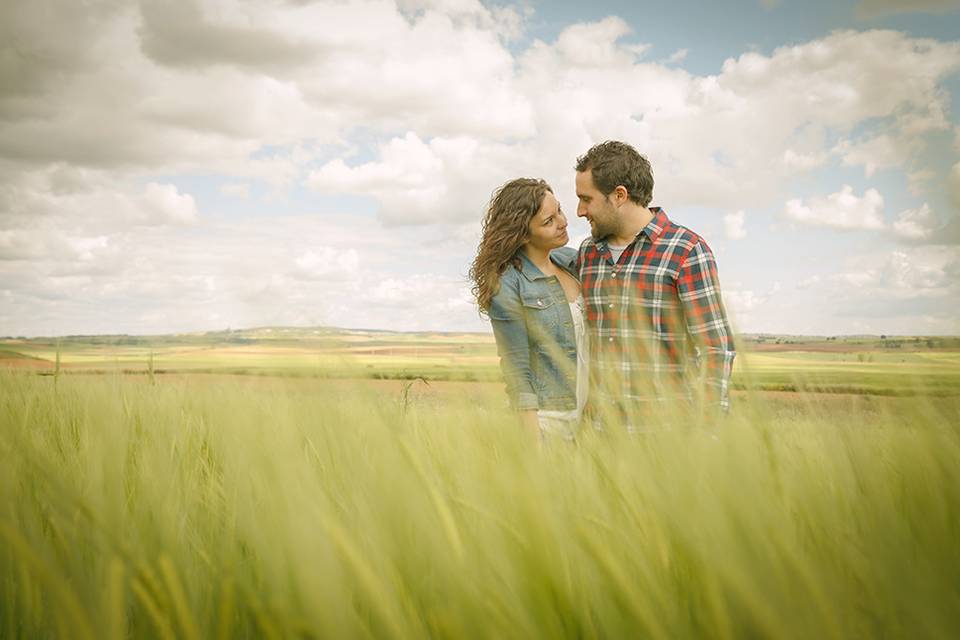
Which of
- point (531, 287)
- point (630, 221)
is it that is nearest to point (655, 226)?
point (630, 221)

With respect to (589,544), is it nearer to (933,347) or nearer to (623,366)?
(933,347)

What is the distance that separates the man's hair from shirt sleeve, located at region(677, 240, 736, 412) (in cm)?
41

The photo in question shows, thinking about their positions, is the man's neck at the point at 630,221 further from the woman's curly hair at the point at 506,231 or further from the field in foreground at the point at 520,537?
the field in foreground at the point at 520,537

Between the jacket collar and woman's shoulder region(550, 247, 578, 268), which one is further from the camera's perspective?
woman's shoulder region(550, 247, 578, 268)

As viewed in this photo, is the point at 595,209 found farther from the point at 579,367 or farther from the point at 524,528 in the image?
the point at 524,528

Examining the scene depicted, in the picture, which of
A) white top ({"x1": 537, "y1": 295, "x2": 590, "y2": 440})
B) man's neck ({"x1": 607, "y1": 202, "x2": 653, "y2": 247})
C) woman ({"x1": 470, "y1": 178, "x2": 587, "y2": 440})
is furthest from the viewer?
man's neck ({"x1": 607, "y1": 202, "x2": 653, "y2": 247})

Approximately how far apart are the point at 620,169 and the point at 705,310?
78cm

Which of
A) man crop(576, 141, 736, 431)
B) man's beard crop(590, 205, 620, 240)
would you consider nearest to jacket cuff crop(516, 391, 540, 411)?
man crop(576, 141, 736, 431)

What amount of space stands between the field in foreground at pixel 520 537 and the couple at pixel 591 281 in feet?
5.17

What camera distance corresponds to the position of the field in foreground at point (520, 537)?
2.01 feet

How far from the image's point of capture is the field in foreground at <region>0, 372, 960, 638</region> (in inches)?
24.1

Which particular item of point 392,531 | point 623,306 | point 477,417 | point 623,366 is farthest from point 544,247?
point 392,531

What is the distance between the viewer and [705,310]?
266 cm

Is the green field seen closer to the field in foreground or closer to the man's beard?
the field in foreground
